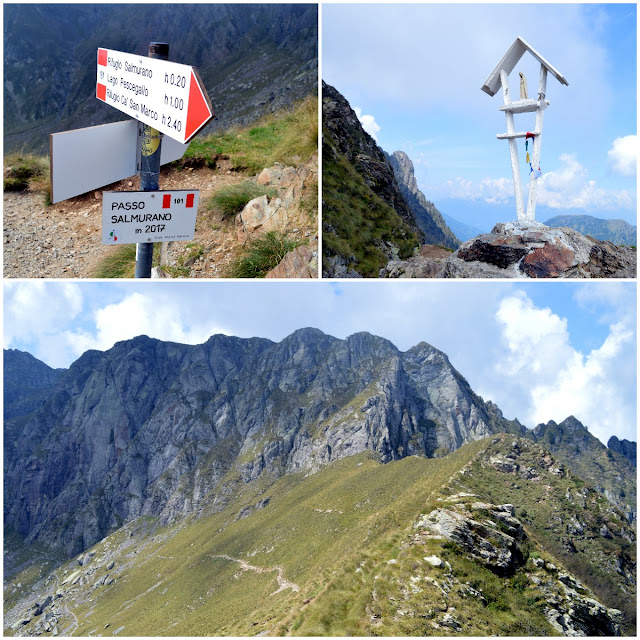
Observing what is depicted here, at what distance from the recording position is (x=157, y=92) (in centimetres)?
496

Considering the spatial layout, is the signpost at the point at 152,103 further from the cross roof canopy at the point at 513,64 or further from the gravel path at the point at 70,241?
the cross roof canopy at the point at 513,64

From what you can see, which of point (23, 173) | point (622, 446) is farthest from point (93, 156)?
point (622, 446)

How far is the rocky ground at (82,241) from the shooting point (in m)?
11.7

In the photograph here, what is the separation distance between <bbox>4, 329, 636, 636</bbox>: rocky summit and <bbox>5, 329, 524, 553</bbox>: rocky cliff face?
62 centimetres

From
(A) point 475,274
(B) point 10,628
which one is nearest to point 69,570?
(B) point 10,628

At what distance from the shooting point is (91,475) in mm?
148375

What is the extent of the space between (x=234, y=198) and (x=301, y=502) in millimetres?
84725

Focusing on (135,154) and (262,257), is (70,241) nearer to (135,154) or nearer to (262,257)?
(262,257)

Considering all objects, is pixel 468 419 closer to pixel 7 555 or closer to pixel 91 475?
pixel 91 475

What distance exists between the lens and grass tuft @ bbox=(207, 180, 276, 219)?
12859 millimetres

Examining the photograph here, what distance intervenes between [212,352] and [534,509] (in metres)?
148

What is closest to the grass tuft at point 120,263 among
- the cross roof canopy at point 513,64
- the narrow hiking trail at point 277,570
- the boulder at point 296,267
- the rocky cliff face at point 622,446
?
the boulder at point 296,267

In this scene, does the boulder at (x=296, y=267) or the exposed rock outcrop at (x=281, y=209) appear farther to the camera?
the exposed rock outcrop at (x=281, y=209)

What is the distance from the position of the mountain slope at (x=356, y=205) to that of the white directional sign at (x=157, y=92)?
7.68 meters
